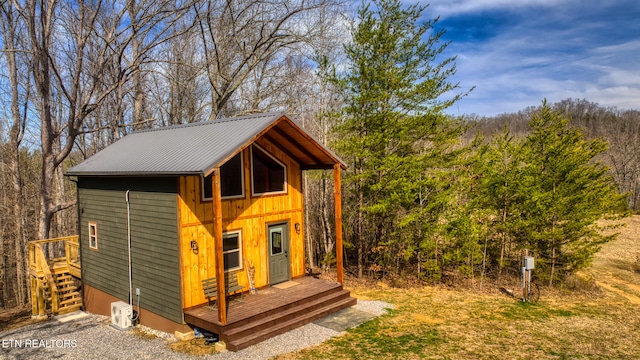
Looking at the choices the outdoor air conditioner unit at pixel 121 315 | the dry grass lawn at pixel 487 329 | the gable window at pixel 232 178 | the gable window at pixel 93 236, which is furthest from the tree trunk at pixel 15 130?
the dry grass lawn at pixel 487 329

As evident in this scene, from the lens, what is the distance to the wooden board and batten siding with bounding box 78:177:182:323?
28.3 feet

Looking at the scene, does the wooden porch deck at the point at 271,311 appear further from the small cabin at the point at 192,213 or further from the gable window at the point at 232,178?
the gable window at the point at 232,178

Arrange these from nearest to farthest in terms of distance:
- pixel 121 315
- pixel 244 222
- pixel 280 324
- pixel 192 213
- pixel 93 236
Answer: pixel 280 324 → pixel 192 213 → pixel 121 315 → pixel 244 222 → pixel 93 236

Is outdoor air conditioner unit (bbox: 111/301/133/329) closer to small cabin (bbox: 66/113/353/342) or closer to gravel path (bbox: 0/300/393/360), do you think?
gravel path (bbox: 0/300/393/360)

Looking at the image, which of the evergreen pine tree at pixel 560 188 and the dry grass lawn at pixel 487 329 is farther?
the evergreen pine tree at pixel 560 188

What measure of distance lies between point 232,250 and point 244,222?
0.75m

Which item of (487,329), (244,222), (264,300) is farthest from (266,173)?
(487,329)

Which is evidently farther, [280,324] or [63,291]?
[63,291]

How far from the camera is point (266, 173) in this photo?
10.5 metres

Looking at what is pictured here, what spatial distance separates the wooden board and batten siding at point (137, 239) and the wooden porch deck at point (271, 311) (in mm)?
1045

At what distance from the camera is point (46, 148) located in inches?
522

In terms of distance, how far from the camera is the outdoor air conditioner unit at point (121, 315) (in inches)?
372

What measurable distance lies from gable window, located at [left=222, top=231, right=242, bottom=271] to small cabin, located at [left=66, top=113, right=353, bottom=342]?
0.08 feet

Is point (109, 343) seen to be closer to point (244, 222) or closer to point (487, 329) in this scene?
point (244, 222)
